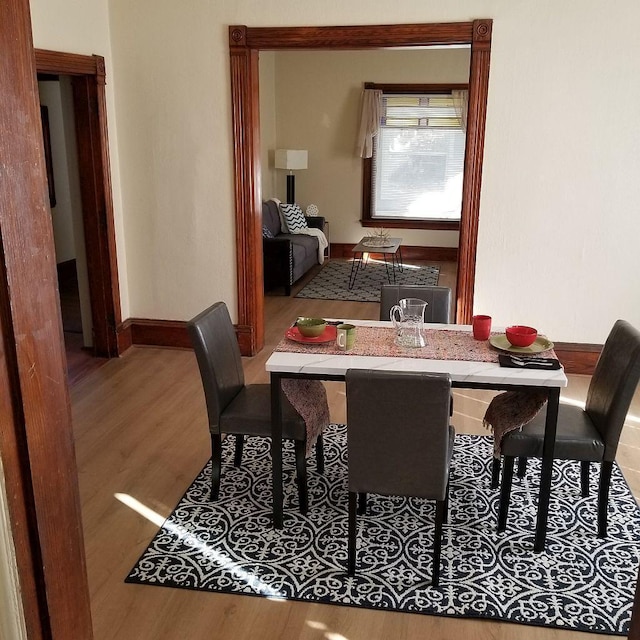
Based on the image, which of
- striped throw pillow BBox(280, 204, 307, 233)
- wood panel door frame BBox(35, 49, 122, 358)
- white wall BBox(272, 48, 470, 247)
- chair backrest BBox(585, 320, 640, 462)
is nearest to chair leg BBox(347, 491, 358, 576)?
chair backrest BBox(585, 320, 640, 462)

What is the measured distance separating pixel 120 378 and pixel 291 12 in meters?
2.78

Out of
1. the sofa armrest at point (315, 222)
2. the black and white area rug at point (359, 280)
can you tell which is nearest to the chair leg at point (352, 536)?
the black and white area rug at point (359, 280)

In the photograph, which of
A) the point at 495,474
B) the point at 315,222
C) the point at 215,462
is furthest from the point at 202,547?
the point at 315,222

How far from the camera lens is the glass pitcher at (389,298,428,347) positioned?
3.06 meters

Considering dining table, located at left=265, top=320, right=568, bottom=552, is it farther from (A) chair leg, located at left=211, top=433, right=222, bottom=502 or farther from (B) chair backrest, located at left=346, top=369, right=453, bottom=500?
(A) chair leg, located at left=211, top=433, right=222, bottom=502

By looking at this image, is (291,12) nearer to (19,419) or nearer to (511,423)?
(511,423)

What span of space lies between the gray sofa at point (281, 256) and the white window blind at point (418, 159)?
1868 mm

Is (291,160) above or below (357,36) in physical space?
below

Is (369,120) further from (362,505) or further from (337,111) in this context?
(362,505)

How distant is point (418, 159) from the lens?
931cm

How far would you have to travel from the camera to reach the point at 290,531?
2984 millimetres

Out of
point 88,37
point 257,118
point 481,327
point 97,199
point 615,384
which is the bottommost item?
point 615,384

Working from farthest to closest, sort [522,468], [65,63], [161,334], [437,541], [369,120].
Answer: [369,120] → [161,334] → [65,63] → [522,468] → [437,541]

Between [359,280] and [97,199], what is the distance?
372cm
